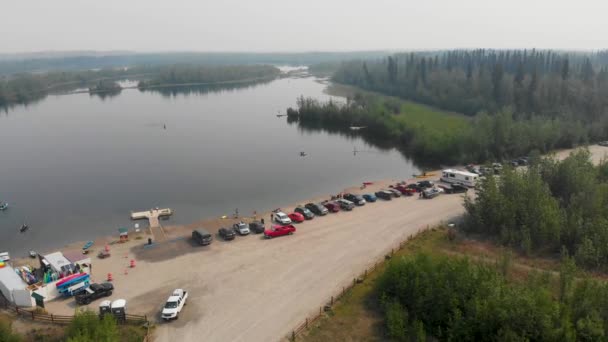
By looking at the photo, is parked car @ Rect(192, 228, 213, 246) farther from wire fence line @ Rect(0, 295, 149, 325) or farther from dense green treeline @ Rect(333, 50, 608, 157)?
dense green treeline @ Rect(333, 50, 608, 157)

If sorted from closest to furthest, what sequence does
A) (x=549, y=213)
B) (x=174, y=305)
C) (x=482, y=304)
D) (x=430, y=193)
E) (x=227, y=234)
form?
1. (x=482, y=304)
2. (x=174, y=305)
3. (x=549, y=213)
4. (x=227, y=234)
5. (x=430, y=193)

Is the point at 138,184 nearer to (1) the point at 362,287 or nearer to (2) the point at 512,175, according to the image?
(1) the point at 362,287

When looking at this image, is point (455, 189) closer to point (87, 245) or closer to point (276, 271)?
point (276, 271)

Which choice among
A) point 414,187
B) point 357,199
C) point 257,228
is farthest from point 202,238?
point 414,187

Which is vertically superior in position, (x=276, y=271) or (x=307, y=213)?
(x=307, y=213)

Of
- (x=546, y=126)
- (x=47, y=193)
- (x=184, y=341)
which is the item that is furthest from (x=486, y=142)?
(x=47, y=193)

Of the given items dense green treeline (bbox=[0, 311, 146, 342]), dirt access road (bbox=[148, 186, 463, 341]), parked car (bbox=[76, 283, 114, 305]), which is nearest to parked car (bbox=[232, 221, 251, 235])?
dirt access road (bbox=[148, 186, 463, 341])
